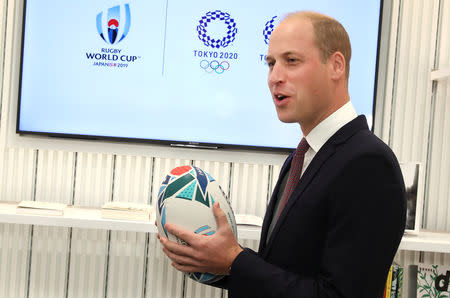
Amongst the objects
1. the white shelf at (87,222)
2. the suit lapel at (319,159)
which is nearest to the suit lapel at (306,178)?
the suit lapel at (319,159)

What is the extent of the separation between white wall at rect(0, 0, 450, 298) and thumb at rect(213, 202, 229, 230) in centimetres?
142

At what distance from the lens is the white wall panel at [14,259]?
8.66 ft

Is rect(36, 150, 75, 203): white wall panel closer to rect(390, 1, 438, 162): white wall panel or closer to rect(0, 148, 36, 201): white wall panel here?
rect(0, 148, 36, 201): white wall panel

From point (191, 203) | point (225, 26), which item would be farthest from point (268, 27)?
point (191, 203)

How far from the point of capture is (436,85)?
269cm

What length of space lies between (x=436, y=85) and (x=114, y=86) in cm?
164

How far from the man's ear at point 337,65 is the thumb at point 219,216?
Answer: 39 centimetres

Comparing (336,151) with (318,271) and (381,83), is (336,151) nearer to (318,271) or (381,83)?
(318,271)

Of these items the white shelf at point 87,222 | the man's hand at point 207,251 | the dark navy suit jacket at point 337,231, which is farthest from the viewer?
the white shelf at point 87,222

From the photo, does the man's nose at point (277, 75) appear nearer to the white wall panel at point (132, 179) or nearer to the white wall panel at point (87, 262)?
the white wall panel at point (132, 179)

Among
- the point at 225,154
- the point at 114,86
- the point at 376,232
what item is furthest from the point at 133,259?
the point at 376,232

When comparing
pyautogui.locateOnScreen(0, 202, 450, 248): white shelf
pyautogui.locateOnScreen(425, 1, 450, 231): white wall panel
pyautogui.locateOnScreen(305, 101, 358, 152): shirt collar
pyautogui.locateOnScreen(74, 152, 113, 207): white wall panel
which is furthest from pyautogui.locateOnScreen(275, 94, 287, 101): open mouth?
pyautogui.locateOnScreen(425, 1, 450, 231): white wall panel

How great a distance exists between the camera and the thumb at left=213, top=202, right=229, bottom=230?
116 cm

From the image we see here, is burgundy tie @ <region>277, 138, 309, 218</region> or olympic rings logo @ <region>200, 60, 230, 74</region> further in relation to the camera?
olympic rings logo @ <region>200, 60, 230, 74</region>
